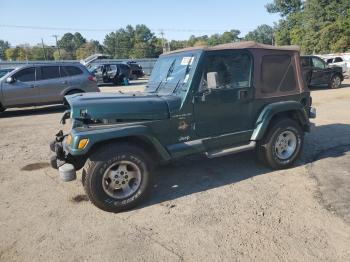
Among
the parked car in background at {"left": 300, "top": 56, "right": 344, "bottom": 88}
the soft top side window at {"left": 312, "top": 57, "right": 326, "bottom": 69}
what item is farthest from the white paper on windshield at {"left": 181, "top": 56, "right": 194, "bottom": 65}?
the soft top side window at {"left": 312, "top": 57, "right": 326, "bottom": 69}

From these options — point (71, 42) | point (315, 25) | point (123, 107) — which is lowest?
point (123, 107)

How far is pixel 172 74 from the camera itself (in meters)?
5.27

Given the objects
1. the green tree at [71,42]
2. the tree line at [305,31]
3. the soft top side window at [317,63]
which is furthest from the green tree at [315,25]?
the green tree at [71,42]

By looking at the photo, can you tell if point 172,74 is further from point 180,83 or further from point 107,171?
point 107,171

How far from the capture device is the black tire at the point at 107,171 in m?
4.18

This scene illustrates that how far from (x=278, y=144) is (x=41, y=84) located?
9.51 m

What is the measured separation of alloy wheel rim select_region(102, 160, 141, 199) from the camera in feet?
14.1

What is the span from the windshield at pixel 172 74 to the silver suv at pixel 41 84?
7749 millimetres

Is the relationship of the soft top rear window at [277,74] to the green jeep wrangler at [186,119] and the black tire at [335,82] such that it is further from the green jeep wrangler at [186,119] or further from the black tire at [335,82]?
the black tire at [335,82]

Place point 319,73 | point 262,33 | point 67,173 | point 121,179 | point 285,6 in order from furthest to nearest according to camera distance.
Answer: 1. point 262,33
2. point 285,6
3. point 319,73
4. point 121,179
5. point 67,173

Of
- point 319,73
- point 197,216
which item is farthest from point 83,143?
point 319,73

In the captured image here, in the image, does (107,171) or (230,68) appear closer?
(107,171)

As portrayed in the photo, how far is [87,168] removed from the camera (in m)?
4.22

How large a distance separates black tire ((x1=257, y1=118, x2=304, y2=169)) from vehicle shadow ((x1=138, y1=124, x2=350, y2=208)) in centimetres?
21
